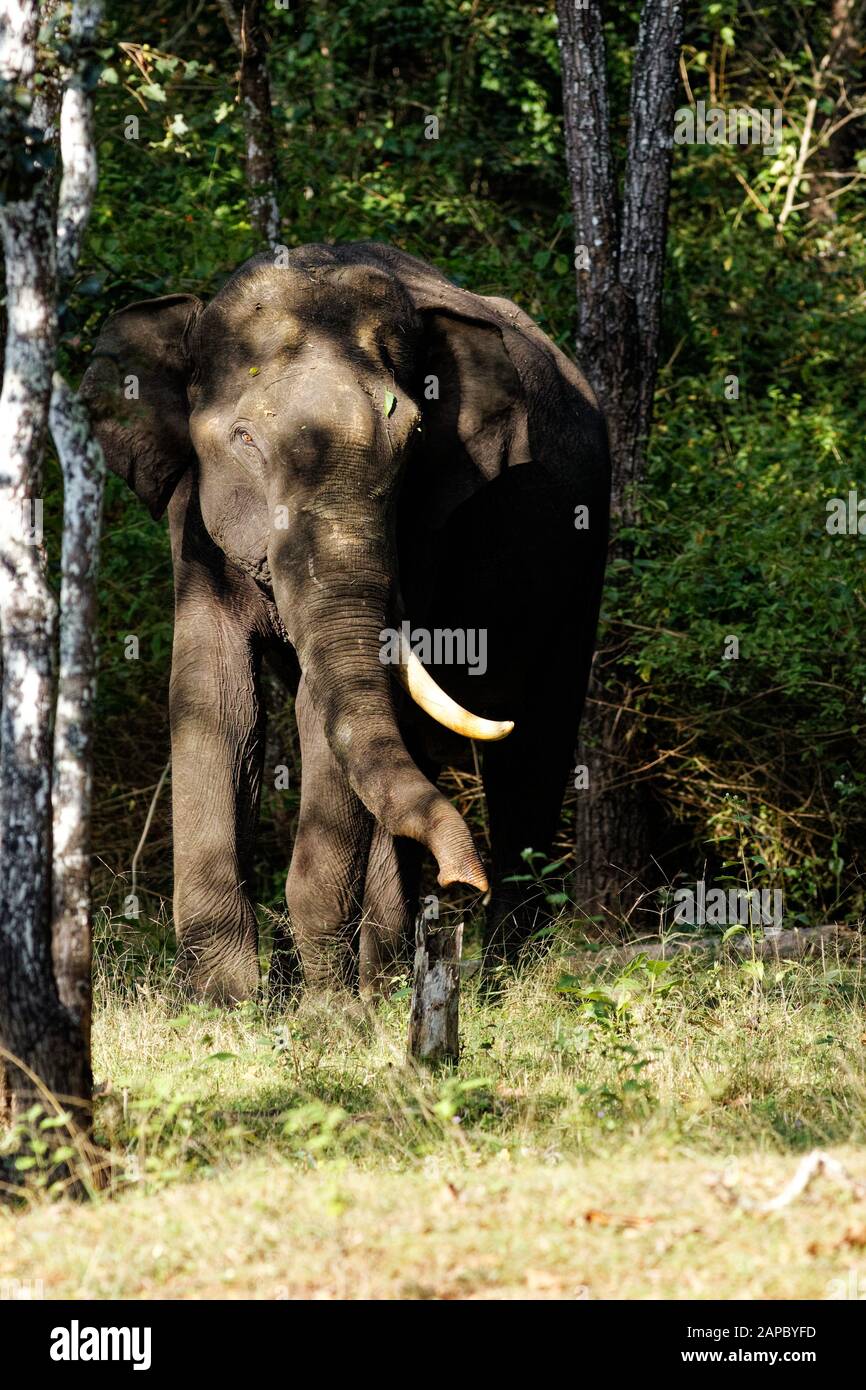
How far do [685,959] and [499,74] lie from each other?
926cm

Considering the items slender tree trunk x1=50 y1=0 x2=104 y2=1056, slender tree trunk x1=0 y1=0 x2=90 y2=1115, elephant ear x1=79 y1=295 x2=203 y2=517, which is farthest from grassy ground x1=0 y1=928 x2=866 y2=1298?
elephant ear x1=79 y1=295 x2=203 y2=517

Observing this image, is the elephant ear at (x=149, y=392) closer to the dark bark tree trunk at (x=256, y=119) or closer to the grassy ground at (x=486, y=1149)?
the grassy ground at (x=486, y=1149)

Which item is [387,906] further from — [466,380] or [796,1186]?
[796,1186]

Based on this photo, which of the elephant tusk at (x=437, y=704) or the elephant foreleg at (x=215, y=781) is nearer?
the elephant tusk at (x=437, y=704)

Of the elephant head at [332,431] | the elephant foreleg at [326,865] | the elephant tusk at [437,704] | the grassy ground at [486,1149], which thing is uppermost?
the elephant head at [332,431]

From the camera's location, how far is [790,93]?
16.3m

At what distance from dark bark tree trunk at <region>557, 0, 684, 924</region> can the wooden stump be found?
16.2 ft

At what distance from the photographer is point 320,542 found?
770cm

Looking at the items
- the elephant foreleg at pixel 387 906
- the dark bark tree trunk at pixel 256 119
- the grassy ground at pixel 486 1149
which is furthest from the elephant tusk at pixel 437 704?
the dark bark tree trunk at pixel 256 119

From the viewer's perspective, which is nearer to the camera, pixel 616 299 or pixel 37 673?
pixel 37 673

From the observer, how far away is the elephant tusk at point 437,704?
718cm

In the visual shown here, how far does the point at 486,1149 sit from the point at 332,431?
3088 mm

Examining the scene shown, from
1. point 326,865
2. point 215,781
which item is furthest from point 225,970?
point 215,781
